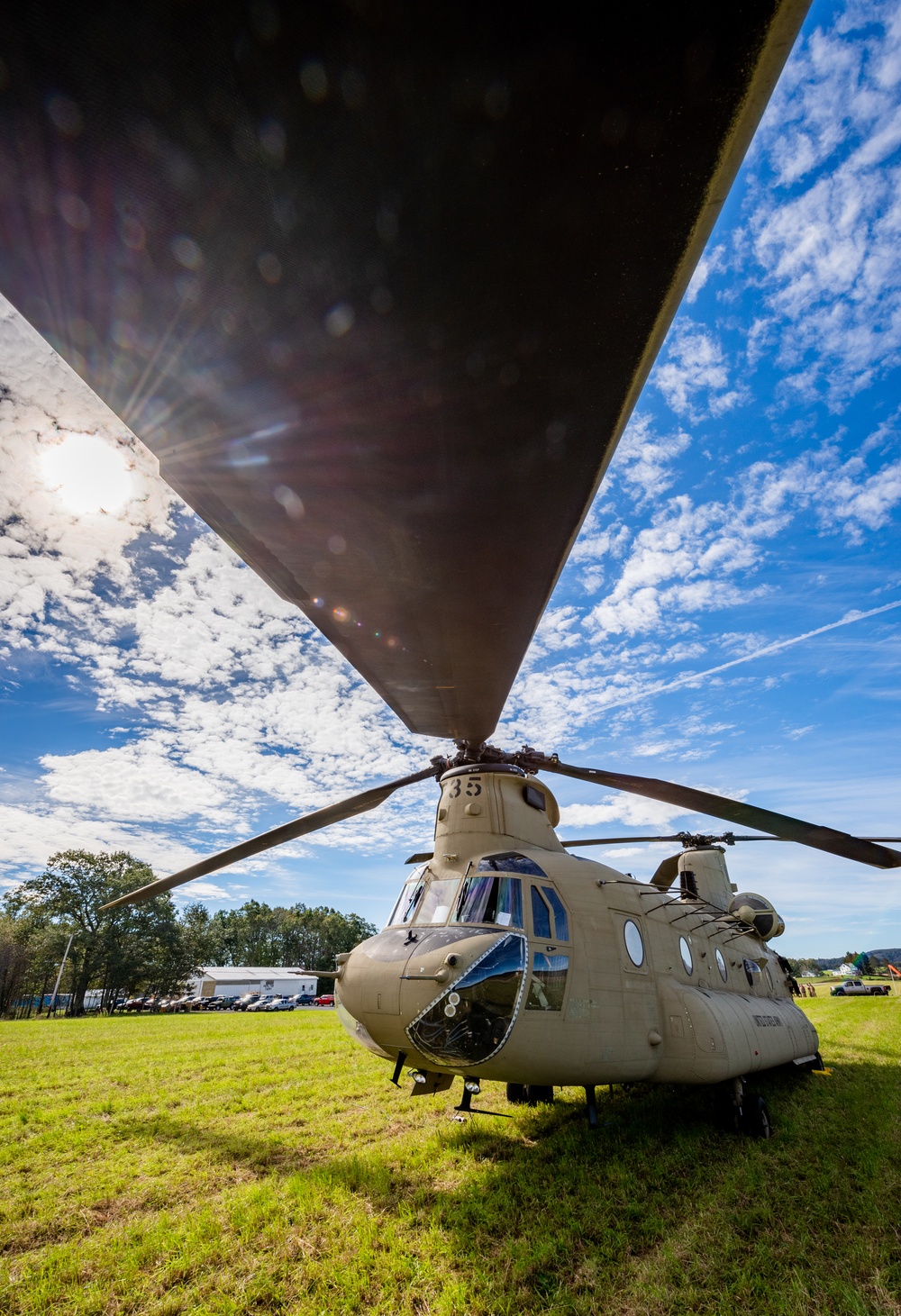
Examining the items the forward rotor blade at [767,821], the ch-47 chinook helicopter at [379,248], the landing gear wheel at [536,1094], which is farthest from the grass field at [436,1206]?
the ch-47 chinook helicopter at [379,248]

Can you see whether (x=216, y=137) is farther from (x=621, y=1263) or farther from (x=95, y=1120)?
(x=95, y=1120)

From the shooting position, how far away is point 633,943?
20.7 ft

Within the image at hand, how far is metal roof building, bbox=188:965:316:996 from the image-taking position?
4962 cm

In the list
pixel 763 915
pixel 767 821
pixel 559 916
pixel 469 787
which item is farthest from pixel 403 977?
pixel 763 915

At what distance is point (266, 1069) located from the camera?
34.0 feet

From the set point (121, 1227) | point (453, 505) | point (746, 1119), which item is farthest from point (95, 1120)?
point (453, 505)

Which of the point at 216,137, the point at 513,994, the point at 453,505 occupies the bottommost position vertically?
the point at 513,994

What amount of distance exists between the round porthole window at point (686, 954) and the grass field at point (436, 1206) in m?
1.75

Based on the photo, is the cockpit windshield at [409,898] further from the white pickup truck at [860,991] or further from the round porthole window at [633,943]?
the white pickup truck at [860,991]

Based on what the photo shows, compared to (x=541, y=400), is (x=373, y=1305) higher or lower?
lower

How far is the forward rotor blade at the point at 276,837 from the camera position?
6484mm

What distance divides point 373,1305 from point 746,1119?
17.6ft

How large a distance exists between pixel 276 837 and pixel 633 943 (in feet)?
13.7

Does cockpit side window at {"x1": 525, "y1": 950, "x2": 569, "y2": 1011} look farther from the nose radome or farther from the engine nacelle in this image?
the engine nacelle
